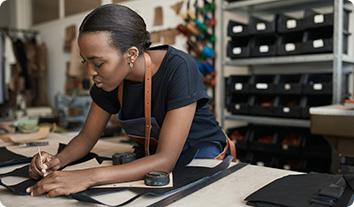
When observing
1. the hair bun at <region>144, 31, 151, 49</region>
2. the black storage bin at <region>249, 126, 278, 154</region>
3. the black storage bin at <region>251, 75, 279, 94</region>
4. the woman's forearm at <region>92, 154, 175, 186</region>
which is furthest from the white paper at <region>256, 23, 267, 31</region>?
the woman's forearm at <region>92, 154, 175, 186</region>

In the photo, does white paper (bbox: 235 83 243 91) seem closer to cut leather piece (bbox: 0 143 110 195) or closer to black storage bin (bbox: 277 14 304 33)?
black storage bin (bbox: 277 14 304 33)

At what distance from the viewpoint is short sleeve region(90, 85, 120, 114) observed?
114 cm

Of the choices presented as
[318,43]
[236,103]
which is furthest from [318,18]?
[236,103]

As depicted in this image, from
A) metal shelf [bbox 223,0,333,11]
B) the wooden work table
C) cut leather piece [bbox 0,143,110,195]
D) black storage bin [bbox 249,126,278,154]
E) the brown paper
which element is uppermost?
the brown paper

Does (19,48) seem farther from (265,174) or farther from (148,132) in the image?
(265,174)

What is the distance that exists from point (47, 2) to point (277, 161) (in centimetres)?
437

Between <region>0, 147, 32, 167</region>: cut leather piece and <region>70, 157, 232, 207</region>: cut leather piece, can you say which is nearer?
<region>70, 157, 232, 207</region>: cut leather piece

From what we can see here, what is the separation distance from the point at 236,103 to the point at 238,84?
16 centimetres

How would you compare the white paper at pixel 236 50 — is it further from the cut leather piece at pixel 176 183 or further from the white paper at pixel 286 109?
the cut leather piece at pixel 176 183

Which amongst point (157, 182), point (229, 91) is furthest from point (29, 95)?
point (157, 182)

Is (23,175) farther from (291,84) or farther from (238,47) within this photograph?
(238,47)

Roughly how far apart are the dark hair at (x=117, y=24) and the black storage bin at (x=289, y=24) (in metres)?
1.55

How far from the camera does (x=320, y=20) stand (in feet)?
6.86

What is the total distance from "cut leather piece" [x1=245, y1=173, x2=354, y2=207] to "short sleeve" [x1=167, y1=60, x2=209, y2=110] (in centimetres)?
32
